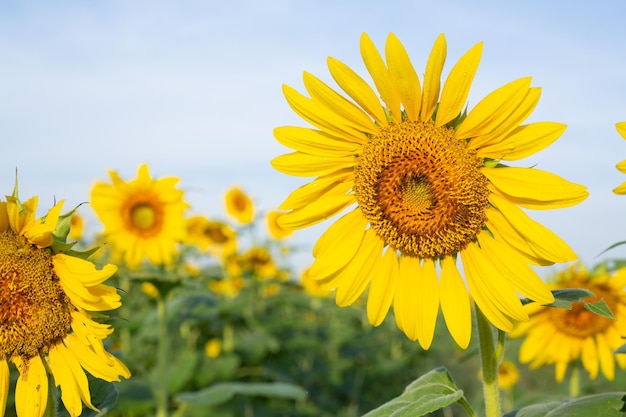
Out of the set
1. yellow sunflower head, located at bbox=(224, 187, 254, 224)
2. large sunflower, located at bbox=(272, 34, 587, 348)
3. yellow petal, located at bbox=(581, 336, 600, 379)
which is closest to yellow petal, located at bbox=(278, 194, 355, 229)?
large sunflower, located at bbox=(272, 34, 587, 348)

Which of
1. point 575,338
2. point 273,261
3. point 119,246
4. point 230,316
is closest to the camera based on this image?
point 575,338

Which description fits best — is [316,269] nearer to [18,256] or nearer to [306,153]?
[306,153]

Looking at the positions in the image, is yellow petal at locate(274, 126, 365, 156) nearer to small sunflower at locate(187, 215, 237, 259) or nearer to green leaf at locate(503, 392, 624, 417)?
green leaf at locate(503, 392, 624, 417)

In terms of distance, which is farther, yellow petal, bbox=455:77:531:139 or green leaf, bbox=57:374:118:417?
green leaf, bbox=57:374:118:417

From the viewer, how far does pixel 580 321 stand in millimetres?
4359

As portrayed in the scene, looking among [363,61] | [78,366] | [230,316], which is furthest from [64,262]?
[230,316]

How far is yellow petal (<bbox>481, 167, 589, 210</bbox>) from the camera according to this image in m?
2.19

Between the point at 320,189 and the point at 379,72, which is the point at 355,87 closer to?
the point at 379,72

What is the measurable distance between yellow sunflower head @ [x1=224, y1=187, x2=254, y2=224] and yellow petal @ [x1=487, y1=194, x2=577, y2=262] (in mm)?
8466

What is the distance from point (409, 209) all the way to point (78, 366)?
1150mm

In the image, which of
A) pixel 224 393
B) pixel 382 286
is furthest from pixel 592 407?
pixel 224 393

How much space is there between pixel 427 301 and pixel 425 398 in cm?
38

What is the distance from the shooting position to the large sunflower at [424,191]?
87.2 inches

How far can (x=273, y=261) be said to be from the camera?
1063 centimetres
